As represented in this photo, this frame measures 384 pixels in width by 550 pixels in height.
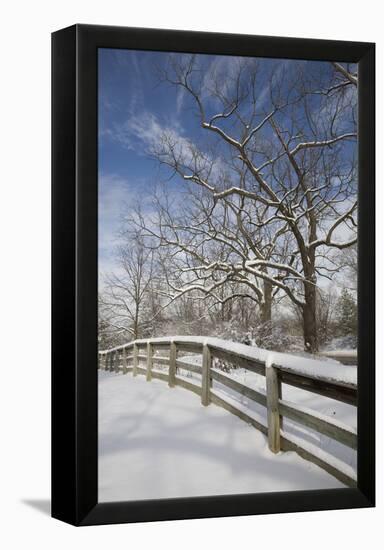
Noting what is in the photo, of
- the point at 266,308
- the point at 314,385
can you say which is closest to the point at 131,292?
the point at 266,308

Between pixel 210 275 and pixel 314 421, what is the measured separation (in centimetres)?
110

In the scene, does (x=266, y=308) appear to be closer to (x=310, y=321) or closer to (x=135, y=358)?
(x=310, y=321)

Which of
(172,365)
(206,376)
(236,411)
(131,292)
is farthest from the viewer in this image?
(206,376)

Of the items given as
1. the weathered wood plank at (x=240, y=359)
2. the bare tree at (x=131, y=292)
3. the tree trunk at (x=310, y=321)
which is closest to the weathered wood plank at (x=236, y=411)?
the weathered wood plank at (x=240, y=359)

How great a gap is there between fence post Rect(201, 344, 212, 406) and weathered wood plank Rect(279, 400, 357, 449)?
1.52 ft

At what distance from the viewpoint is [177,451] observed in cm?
395

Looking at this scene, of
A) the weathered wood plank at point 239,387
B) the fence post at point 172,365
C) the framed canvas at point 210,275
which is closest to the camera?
the framed canvas at point 210,275

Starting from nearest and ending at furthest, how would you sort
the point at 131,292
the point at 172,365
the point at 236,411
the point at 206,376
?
the point at 131,292
the point at 172,365
the point at 236,411
the point at 206,376

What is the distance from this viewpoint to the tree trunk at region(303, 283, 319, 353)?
4133mm

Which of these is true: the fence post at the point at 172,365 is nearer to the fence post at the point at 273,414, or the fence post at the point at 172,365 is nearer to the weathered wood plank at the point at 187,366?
the weathered wood plank at the point at 187,366

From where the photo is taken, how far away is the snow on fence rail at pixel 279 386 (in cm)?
408

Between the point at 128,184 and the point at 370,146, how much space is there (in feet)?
5.16

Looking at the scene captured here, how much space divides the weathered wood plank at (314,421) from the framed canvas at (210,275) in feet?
0.03

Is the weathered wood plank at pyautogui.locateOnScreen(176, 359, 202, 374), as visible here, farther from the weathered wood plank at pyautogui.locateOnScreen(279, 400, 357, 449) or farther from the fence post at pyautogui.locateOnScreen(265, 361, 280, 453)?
the weathered wood plank at pyautogui.locateOnScreen(279, 400, 357, 449)
